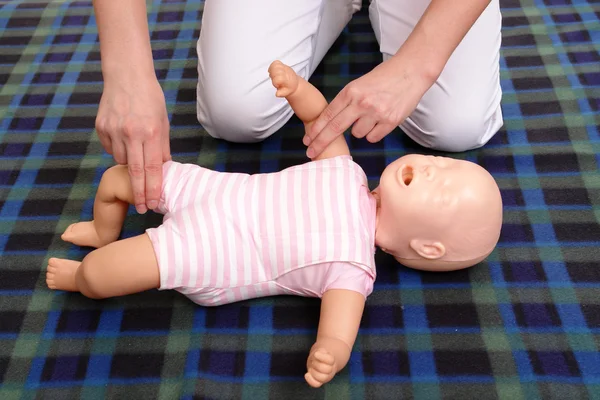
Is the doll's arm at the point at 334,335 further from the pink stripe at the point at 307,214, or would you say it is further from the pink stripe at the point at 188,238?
the pink stripe at the point at 188,238

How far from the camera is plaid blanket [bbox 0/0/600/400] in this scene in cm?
100

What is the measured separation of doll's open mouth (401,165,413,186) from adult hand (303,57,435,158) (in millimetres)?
75

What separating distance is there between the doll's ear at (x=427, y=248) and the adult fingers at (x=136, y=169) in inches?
19.3

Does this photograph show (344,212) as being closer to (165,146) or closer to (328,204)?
(328,204)

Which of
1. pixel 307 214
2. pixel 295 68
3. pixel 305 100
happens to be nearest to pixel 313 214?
pixel 307 214

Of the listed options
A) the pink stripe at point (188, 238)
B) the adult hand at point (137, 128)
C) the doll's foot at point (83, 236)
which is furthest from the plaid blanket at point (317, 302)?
the adult hand at point (137, 128)

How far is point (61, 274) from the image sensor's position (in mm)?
1084

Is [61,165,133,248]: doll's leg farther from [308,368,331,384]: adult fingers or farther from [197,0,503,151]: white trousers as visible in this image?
[308,368,331,384]: adult fingers

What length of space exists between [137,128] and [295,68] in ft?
1.63

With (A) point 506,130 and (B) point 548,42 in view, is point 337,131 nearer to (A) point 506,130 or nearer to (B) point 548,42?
(A) point 506,130

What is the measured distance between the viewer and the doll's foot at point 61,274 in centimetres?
108

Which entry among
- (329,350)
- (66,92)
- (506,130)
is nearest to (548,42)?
(506,130)

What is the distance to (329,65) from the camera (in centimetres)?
154

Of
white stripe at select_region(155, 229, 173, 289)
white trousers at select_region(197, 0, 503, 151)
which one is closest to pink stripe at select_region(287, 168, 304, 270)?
white stripe at select_region(155, 229, 173, 289)
